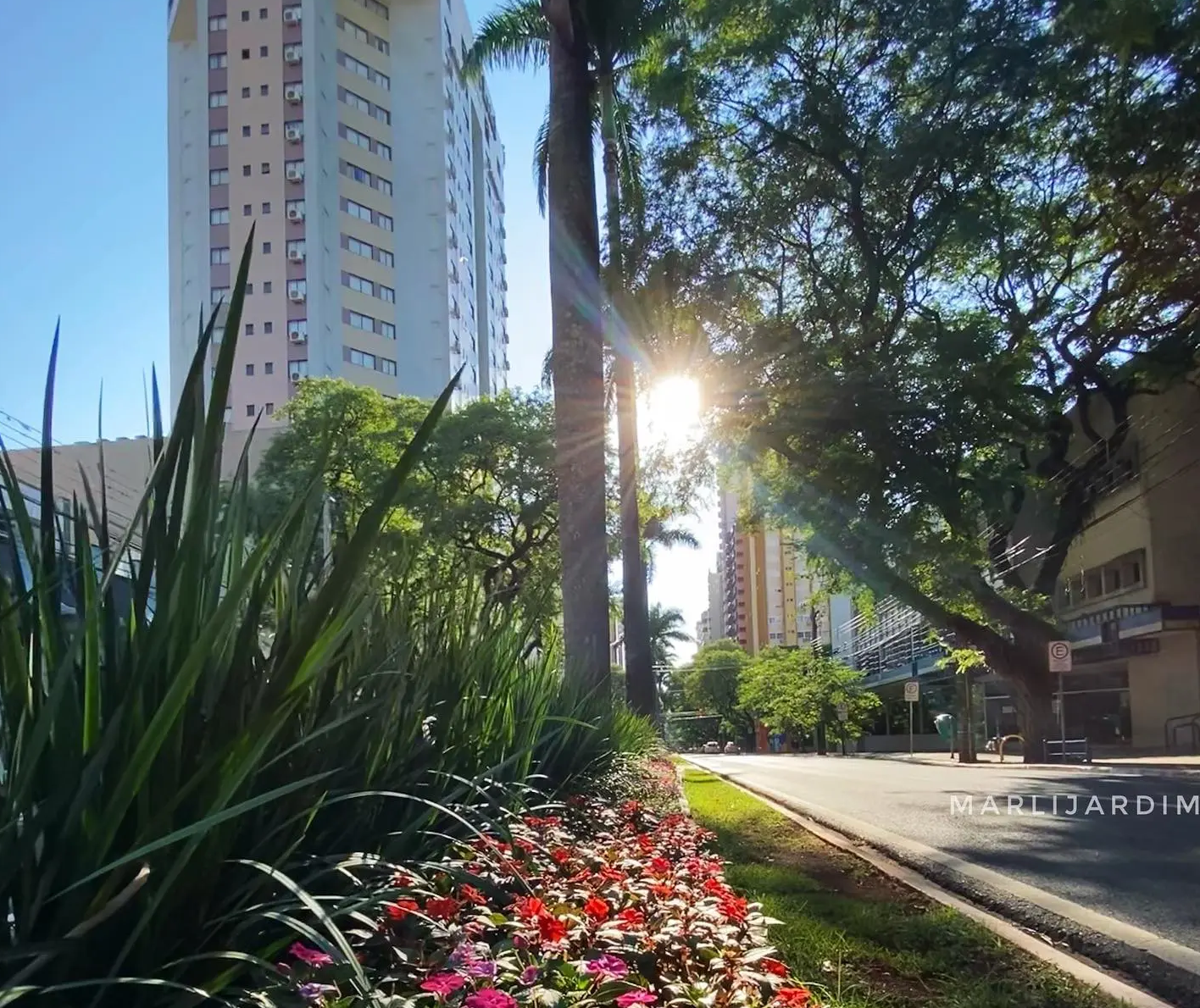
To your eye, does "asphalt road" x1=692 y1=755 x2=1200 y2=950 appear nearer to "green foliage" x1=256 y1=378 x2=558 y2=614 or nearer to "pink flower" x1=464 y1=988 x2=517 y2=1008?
"pink flower" x1=464 y1=988 x2=517 y2=1008

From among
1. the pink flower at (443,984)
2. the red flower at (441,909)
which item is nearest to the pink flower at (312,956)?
the pink flower at (443,984)

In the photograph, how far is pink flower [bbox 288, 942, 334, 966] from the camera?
6.56ft

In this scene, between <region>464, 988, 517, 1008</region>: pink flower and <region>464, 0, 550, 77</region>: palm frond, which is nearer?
<region>464, 988, 517, 1008</region>: pink flower

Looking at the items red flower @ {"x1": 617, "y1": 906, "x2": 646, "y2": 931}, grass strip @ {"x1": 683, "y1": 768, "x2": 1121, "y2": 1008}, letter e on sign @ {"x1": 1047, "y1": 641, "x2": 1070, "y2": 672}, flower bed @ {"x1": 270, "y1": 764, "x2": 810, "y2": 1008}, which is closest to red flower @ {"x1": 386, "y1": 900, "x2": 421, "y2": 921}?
flower bed @ {"x1": 270, "y1": 764, "x2": 810, "y2": 1008}

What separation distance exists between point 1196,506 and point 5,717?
113 feet

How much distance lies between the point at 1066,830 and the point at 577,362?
570 centimetres

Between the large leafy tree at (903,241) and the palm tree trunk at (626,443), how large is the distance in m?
0.92

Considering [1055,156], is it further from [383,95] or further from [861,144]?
[383,95]

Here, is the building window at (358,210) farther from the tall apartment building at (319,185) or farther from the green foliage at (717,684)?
the green foliage at (717,684)

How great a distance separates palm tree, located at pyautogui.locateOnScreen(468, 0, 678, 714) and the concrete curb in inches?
197

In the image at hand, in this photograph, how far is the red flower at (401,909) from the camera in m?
2.40

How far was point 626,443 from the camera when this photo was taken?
19938mm

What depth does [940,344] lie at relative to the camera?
702 inches

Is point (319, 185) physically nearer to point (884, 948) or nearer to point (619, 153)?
point (619, 153)
